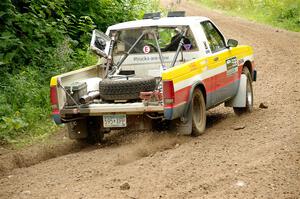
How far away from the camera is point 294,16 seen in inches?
1176

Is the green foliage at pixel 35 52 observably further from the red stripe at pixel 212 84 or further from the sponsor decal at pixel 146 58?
the red stripe at pixel 212 84

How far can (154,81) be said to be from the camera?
9852 mm

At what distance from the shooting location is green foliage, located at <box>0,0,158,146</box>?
11547 millimetres

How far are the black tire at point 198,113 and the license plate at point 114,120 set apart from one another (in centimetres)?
106

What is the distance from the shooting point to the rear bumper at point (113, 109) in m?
9.35

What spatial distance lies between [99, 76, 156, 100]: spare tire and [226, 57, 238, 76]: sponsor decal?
1.83m

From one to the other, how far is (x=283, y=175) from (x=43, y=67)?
743cm

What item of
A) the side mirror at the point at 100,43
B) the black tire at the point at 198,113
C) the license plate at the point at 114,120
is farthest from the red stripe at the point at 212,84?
the side mirror at the point at 100,43

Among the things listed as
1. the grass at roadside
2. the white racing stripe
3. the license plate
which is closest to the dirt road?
the license plate

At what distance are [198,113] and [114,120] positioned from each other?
1.36 m

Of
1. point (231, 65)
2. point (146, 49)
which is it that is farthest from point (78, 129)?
point (231, 65)

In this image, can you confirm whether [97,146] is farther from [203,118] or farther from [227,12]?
[227,12]

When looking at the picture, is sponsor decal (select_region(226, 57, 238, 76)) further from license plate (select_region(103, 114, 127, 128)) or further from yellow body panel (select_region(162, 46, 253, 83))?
license plate (select_region(103, 114, 127, 128))

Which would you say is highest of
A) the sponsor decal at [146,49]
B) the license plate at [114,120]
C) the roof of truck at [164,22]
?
the roof of truck at [164,22]
